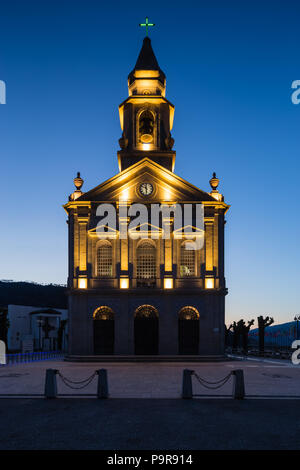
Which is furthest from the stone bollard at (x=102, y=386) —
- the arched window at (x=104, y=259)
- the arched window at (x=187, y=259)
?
the arched window at (x=187, y=259)

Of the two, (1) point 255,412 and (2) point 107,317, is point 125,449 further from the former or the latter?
(2) point 107,317

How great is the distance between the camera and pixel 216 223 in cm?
3541

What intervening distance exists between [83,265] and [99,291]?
2413 mm

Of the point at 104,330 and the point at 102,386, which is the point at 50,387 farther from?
the point at 104,330

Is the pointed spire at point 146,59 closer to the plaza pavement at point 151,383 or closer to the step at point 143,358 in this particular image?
the step at point 143,358

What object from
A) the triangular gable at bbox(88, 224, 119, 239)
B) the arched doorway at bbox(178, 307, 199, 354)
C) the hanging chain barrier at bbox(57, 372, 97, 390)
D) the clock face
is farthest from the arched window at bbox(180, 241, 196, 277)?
the hanging chain barrier at bbox(57, 372, 97, 390)

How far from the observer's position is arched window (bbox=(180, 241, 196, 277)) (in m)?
35.0

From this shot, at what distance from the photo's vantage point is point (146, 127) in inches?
1588

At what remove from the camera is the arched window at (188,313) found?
112ft

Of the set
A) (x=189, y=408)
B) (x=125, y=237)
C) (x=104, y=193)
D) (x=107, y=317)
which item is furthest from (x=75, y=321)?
(x=189, y=408)

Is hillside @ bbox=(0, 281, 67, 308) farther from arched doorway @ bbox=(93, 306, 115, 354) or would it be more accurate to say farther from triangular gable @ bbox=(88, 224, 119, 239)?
triangular gable @ bbox=(88, 224, 119, 239)

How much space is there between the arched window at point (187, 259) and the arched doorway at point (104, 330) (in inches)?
256

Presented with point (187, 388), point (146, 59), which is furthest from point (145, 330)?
point (146, 59)

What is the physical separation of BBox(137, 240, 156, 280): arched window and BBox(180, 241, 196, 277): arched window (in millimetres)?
2208
